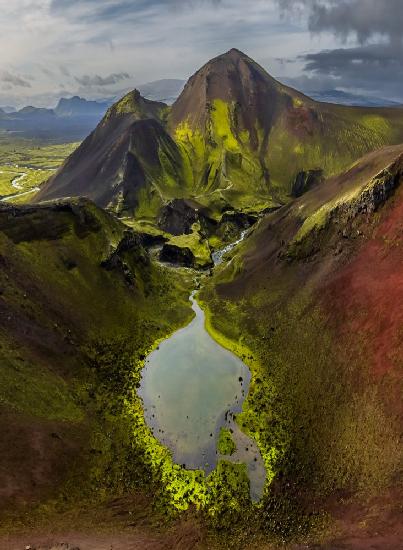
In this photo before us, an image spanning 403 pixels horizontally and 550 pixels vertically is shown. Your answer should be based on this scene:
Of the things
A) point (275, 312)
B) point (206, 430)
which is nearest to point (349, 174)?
point (275, 312)

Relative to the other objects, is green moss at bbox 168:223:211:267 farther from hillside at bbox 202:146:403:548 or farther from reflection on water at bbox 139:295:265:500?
reflection on water at bbox 139:295:265:500

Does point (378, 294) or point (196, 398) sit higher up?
point (378, 294)

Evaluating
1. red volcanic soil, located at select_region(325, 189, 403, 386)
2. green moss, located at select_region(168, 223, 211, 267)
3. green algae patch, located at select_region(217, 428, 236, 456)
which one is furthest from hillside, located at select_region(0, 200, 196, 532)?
red volcanic soil, located at select_region(325, 189, 403, 386)

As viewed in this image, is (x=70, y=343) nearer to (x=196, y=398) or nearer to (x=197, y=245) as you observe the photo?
(x=196, y=398)

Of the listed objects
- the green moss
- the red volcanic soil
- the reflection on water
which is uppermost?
the red volcanic soil

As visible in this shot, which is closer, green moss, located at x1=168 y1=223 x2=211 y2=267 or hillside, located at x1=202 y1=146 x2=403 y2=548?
hillside, located at x1=202 y1=146 x2=403 y2=548

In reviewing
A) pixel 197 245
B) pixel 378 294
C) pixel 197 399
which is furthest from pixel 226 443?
pixel 197 245
